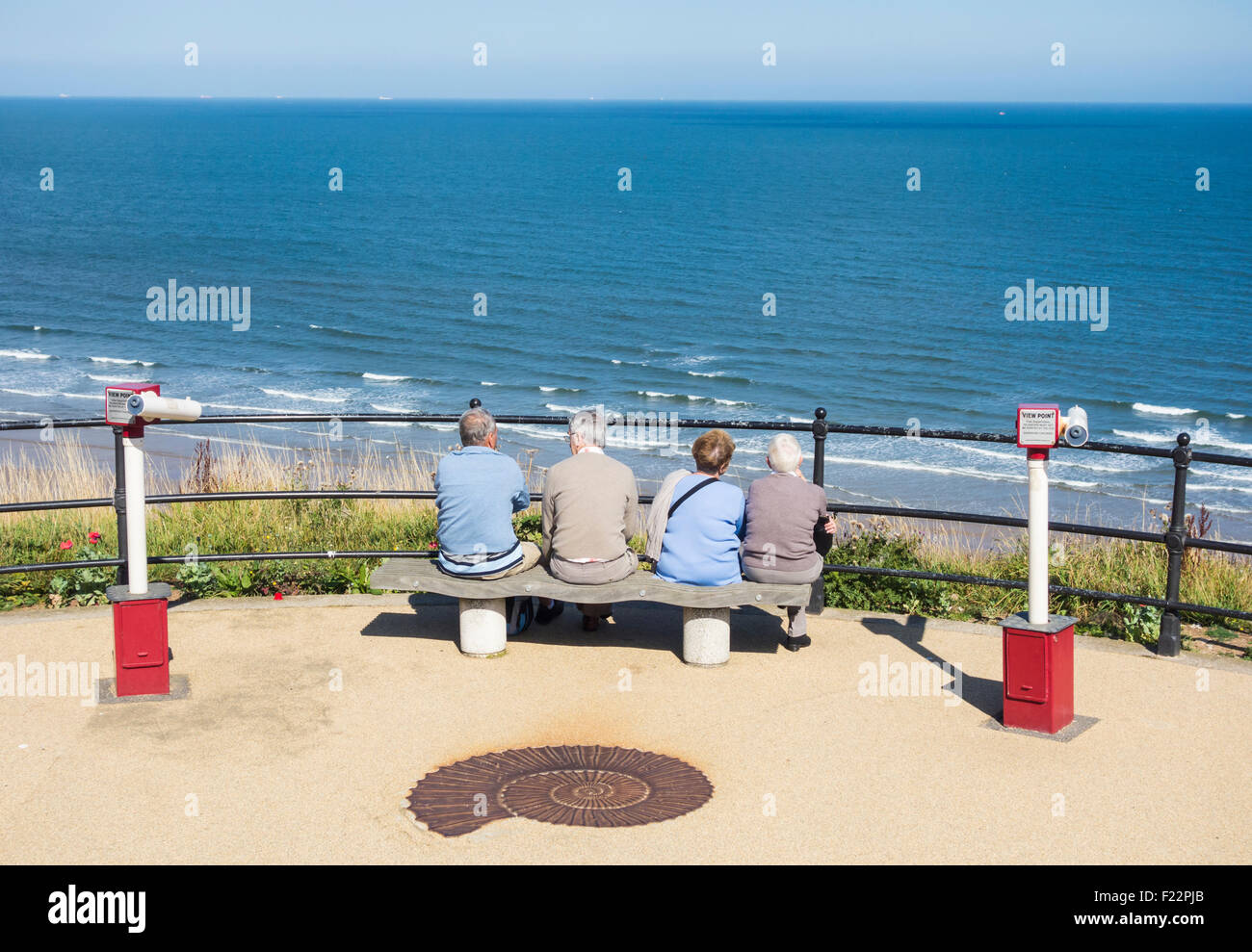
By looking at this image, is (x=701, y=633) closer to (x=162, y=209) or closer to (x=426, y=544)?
(x=426, y=544)

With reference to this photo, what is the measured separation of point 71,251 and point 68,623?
170ft

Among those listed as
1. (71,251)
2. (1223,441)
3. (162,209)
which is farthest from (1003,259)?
(162,209)

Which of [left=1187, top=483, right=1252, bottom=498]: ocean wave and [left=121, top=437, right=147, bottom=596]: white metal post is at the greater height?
[left=121, top=437, right=147, bottom=596]: white metal post

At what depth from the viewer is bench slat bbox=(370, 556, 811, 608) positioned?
6.37 m

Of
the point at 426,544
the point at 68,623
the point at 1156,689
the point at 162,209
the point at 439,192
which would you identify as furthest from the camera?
the point at 439,192

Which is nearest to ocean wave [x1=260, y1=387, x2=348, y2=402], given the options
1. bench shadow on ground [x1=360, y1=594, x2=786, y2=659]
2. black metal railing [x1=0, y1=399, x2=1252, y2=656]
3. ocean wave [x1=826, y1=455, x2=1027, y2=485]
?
ocean wave [x1=826, y1=455, x2=1027, y2=485]

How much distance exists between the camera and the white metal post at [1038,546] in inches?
223

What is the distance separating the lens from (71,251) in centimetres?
5334

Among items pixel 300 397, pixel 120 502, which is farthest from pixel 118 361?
pixel 120 502

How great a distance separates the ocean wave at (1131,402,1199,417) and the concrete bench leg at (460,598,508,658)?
26.6 m

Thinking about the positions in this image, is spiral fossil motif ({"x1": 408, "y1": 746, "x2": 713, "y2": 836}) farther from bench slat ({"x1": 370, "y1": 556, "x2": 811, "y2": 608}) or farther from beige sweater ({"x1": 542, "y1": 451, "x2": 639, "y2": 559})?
beige sweater ({"x1": 542, "y1": 451, "x2": 639, "y2": 559})

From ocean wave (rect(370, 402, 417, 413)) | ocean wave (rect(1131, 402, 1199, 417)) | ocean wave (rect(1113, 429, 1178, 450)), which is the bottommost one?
ocean wave (rect(1113, 429, 1178, 450))

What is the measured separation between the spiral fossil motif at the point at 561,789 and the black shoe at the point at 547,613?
1.85m

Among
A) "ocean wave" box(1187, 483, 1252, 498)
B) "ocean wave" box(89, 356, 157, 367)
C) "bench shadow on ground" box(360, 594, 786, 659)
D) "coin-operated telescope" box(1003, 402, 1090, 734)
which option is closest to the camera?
"coin-operated telescope" box(1003, 402, 1090, 734)
